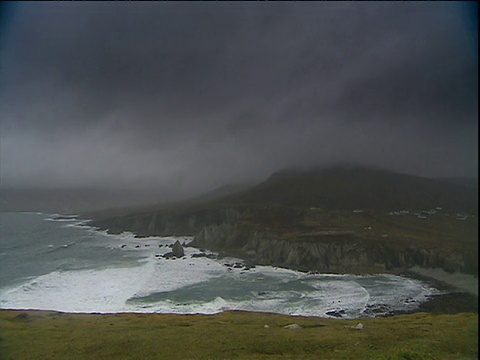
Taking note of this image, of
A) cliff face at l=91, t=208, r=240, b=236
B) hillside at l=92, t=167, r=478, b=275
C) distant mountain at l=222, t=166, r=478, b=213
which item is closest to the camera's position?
hillside at l=92, t=167, r=478, b=275

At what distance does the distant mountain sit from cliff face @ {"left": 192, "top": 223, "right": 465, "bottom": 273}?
2843cm

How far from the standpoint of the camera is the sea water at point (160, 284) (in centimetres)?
4175

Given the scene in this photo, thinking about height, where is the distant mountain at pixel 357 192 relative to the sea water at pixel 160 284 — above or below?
above

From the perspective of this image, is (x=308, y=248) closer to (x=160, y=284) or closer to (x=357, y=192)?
(x=160, y=284)

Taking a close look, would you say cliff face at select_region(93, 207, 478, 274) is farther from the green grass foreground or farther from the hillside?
the green grass foreground

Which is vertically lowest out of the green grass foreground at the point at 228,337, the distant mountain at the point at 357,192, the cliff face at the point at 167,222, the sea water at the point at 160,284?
the sea water at the point at 160,284

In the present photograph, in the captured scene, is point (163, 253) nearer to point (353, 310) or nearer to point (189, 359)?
point (353, 310)

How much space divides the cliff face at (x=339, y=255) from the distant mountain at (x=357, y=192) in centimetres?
2843

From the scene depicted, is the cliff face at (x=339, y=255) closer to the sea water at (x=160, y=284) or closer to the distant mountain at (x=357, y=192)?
the sea water at (x=160, y=284)

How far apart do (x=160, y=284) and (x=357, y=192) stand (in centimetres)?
12586

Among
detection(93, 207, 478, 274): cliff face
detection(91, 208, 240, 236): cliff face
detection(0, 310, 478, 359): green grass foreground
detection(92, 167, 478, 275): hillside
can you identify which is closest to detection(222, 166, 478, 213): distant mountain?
detection(92, 167, 478, 275): hillside

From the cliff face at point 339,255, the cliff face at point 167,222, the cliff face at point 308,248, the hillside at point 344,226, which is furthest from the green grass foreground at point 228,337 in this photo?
the cliff face at point 167,222

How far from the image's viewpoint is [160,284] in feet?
172

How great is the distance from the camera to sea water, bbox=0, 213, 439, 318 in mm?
41750
